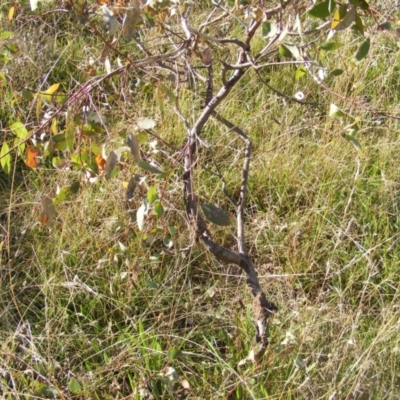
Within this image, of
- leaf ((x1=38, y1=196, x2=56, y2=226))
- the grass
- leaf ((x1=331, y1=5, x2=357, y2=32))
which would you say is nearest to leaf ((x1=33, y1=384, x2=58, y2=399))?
the grass

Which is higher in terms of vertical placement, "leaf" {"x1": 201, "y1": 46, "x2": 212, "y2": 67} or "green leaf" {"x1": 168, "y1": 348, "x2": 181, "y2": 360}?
"leaf" {"x1": 201, "y1": 46, "x2": 212, "y2": 67}

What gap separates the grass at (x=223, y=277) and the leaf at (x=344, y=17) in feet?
1.77

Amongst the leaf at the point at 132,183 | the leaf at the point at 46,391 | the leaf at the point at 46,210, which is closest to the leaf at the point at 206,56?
the leaf at the point at 132,183

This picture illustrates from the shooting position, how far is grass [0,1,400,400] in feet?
6.12

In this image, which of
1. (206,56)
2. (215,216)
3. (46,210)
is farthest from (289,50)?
(46,210)

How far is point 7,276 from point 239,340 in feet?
2.52

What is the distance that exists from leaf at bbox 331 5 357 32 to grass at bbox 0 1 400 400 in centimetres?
54

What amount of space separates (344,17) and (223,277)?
3.57 ft

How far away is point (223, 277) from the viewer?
220 cm

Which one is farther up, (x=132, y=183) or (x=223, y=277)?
(x=132, y=183)

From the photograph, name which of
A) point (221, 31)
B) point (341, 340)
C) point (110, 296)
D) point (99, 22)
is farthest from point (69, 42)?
point (341, 340)

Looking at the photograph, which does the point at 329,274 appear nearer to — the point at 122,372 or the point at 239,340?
the point at 239,340

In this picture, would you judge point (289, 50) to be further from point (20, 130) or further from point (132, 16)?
point (20, 130)

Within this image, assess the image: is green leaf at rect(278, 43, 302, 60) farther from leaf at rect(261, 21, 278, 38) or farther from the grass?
the grass
